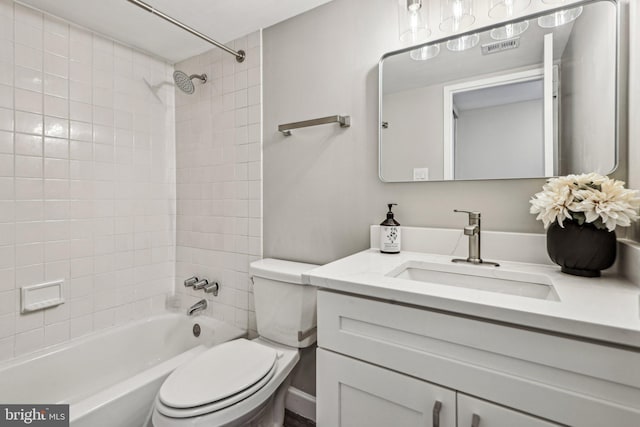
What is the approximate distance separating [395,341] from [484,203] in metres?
0.68

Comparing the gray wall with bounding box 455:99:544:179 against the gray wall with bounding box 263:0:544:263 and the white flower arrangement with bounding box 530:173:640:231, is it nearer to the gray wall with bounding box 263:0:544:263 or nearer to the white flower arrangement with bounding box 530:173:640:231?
the gray wall with bounding box 263:0:544:263

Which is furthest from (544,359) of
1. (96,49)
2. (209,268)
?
(96,49)

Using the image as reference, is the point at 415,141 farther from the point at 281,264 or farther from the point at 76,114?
the point at 76,114

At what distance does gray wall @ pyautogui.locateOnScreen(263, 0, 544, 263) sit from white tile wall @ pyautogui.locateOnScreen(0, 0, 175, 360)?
35.2 inches

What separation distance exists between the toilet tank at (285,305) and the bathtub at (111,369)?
388 millimetres

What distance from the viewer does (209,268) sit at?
6.49 feet

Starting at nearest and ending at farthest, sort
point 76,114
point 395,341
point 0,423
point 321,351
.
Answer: point 395,341
point 321,351
point 0,423
point 76,114

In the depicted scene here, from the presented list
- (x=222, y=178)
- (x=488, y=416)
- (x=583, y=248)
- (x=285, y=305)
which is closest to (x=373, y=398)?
(x=488, y=416)

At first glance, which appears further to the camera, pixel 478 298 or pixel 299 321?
pixel 299 321

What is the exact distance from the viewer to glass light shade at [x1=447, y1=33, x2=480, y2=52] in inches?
45.8

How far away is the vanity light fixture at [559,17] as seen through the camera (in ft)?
3.33

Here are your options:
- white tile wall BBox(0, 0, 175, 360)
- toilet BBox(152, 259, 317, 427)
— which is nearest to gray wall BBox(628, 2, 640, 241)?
toilet BBox(152, 259, 317, 427)

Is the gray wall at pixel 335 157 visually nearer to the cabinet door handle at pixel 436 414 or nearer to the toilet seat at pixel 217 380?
the toilet seat at pixel 217 380

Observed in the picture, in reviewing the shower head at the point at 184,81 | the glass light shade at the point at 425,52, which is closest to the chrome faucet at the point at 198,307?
the shower head at the point at 184,81
